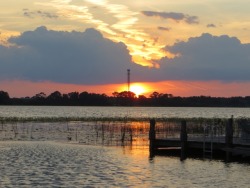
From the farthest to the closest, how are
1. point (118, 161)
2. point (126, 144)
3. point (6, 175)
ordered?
point (126, 144), point (118, 161), point (6, 175)

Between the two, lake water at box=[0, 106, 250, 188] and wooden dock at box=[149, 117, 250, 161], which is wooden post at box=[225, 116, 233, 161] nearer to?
wooden dock at box=[149, 117, 250, 161]

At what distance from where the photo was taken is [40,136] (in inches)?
3113

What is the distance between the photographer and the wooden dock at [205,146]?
45.0 m

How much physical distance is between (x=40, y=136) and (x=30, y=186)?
45.9 meters

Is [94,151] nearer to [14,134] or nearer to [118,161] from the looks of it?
[118,161]

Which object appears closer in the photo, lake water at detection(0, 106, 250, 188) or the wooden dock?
lake water at detection(0, 106, 250, 188)

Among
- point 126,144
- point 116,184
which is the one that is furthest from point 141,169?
point 126,144

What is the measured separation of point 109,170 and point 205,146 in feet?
35.4

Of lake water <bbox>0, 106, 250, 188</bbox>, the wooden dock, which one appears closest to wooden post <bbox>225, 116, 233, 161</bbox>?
the wooden dock

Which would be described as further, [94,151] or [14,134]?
[14,134]

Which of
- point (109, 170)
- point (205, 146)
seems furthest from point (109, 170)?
point (205, 146)

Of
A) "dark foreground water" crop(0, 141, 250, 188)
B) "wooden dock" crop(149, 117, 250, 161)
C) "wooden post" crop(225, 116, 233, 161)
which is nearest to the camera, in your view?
"dark foreground water" crop(0, 141, 250, 188)

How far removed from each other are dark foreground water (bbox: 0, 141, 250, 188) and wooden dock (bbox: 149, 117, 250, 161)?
1.18 metres

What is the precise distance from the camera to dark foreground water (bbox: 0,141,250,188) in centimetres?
3547
